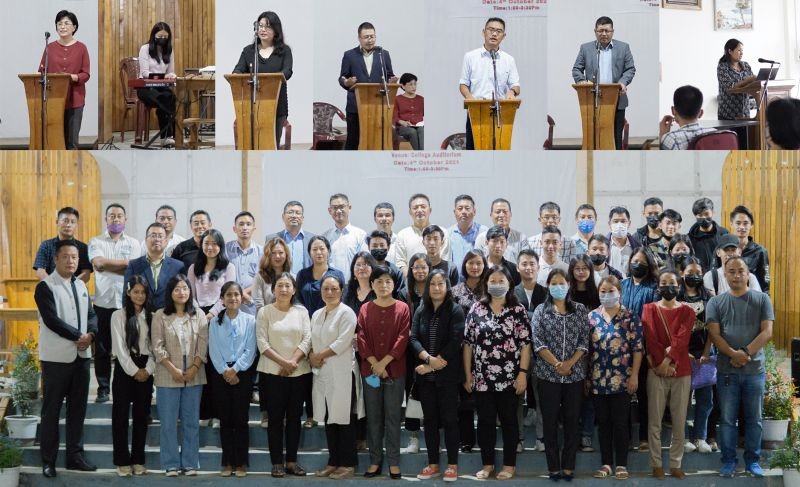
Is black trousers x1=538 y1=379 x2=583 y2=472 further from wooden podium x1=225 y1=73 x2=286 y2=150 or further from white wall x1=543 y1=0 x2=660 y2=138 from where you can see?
white wall x1=543 y1=0 x2=660 y2=138

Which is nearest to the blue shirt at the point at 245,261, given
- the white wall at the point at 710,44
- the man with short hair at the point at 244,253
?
the man with short hair at the point at 244,253

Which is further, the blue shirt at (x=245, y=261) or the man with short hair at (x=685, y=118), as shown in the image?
the man with short hair at (x=685, y=118)

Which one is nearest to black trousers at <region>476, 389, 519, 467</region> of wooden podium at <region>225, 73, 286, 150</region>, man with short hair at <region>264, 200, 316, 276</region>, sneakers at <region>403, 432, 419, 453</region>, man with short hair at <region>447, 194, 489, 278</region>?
sneakers at <region>403, 432, 419, 453</region>

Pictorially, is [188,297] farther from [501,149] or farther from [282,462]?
[501,149]

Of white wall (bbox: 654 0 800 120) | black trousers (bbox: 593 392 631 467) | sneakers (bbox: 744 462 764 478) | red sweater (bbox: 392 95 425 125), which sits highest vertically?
white wall (bbox: 654 0 800 120)

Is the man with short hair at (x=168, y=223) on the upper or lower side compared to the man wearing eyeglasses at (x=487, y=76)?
lower

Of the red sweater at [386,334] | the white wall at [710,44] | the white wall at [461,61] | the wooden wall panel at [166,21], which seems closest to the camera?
the red sweater at [386,334]

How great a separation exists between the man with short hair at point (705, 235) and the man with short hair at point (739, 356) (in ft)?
2.67

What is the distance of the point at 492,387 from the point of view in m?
7.75

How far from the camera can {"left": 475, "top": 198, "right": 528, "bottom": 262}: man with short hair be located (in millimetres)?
8805

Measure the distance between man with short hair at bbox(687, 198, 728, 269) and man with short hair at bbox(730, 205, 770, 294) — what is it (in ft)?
0.59

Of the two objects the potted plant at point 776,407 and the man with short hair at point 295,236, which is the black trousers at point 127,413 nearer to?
the man with short hair at point 295,236

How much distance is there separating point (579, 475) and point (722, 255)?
171 centimetres

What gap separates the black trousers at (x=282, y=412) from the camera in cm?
785
